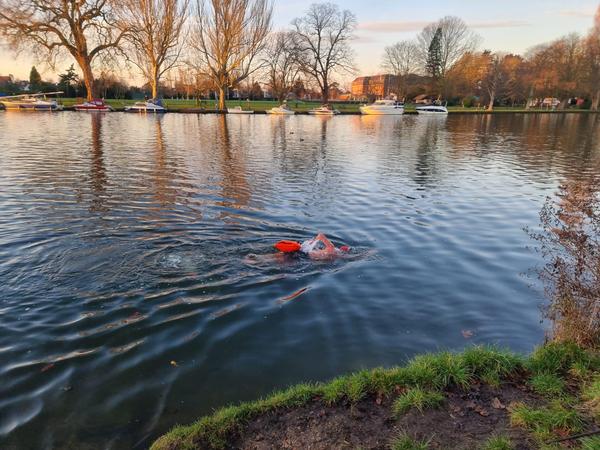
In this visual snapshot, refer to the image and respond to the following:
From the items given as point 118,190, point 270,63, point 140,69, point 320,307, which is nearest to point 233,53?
point 140,69

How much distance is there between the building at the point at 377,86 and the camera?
344 feet

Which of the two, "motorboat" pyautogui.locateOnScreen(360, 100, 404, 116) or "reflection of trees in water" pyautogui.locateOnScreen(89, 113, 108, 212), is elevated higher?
"motorboat" pyautogui.locateOnScreen(360, 100, 404, 116)

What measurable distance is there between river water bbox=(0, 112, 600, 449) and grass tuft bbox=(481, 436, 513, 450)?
1860mm

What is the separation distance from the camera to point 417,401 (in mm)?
3783

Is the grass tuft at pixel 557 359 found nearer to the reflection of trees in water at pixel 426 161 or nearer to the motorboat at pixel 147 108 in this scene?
the reflection of trees in water at pixel 426 161

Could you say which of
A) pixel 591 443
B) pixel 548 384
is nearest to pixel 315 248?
pixel 548 384

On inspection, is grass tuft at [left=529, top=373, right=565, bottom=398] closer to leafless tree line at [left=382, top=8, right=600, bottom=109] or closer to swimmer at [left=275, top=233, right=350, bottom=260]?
swimmer at [left=275, top=233, right=350, bottom=260]

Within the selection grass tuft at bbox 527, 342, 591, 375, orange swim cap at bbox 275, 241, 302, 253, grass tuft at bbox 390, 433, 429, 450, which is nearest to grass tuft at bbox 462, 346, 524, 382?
grass tuft at bbox 527, 342, 591, 375

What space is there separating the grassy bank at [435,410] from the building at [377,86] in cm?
9753

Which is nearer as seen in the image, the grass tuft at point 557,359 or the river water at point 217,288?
the grass tuft at point 557,359

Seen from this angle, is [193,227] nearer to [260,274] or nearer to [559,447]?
[260,274]

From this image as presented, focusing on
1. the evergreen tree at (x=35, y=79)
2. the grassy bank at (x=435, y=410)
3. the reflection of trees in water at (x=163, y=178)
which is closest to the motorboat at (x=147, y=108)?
the evergreen tree at (x=35, y=79)

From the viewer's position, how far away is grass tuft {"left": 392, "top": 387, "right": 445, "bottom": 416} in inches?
148

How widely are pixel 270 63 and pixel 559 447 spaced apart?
78.8 m
